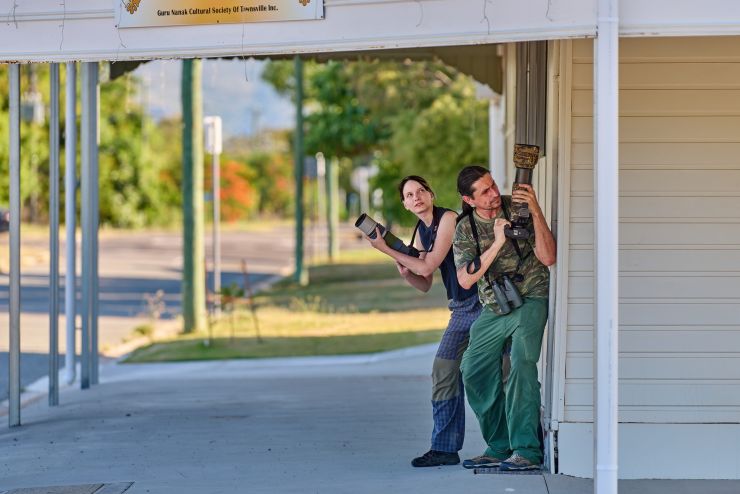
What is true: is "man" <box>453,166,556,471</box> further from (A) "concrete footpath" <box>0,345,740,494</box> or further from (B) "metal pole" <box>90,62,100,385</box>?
(B) "metal pole" <box>90,62,100,385</box>

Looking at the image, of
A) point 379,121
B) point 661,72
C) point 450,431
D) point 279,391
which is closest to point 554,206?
point 661,72

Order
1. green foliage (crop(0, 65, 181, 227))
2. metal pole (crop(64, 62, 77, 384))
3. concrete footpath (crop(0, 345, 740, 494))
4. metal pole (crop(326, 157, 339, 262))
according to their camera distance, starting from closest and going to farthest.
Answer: concrete footpath (crop(0, 345, 740, 494)) < metal pole (crop(64, 62, 77, 384)) < metal pole (crop(326, 157, 339, 262)) < green foliage (crop(0, 65, 181, 227))

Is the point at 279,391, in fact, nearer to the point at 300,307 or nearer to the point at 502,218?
the point at 502,218

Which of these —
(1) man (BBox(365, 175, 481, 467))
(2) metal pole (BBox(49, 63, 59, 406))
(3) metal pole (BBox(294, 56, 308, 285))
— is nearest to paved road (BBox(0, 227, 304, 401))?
(3) metal pole (BBox(294, 56, 308, 285))

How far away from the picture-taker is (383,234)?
7.55 meters

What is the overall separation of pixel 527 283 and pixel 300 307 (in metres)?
14.8

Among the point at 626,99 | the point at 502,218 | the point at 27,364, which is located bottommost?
the point at 27,364

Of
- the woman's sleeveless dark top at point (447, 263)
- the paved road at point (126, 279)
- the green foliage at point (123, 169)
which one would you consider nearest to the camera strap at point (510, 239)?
the woman's sleeveless dark top at point (447, 263)

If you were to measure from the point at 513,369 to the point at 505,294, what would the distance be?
41 centimetres

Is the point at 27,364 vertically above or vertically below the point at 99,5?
below

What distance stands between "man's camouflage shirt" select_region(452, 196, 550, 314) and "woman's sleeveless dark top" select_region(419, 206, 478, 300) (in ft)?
0.93

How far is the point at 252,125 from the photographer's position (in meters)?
111

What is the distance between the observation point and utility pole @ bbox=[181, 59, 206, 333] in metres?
18.4

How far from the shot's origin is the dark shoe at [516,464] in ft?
24.5
